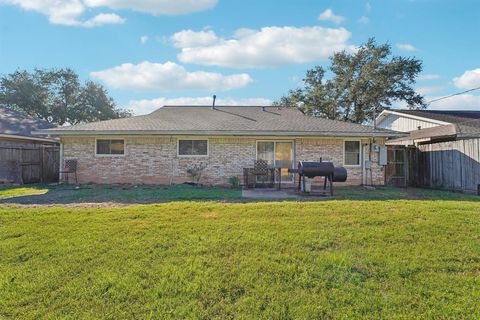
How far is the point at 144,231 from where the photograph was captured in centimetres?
559

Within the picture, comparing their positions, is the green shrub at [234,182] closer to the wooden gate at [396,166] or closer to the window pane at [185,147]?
the window pane at [185,147]

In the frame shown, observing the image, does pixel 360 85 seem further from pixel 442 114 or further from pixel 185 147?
pixel 185 147

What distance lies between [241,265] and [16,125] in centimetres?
1734

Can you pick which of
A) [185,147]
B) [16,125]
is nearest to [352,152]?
[185,147]

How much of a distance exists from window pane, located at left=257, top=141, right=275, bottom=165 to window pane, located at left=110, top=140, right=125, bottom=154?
Answer: 204 inches

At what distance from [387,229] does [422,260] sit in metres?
1.11

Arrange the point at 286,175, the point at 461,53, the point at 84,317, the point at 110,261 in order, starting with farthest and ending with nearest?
1. the point at 461,53
2. the point at 286,175
3. the point at 110,261
4. the point at 84,317

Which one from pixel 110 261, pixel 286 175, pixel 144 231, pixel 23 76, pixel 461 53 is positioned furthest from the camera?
pixel 23 76

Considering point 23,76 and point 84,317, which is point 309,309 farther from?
point 23,76

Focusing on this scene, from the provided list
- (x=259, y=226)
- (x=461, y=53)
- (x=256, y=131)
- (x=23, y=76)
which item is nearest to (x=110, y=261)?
(x=259, y=226)

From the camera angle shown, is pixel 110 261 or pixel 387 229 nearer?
pixel 110 261

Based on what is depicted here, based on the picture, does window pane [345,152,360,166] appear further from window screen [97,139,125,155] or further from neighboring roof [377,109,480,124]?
window screen [97,139,125,155]

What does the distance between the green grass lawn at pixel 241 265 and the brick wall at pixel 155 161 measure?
6532 mm

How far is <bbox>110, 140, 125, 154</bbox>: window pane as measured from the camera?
13.4m
